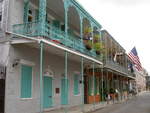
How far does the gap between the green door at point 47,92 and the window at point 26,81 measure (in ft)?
5.64

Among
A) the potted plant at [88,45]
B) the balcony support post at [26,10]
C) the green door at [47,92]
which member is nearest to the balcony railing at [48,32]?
the balcony support post at [26,10]

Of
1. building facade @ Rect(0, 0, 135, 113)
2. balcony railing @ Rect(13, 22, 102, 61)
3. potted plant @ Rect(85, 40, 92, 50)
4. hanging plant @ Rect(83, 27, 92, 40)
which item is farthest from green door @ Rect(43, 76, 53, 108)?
hanging plant @ Rect(83, 27, 92, 40)

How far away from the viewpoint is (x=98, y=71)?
2205 centimetres

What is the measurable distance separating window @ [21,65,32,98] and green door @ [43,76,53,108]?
1720mm

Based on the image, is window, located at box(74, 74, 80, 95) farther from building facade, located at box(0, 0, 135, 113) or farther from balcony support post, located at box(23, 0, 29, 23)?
balcony support post, located at box(23, 0, 29, 23)

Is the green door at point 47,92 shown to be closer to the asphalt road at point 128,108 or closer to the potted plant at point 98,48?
the asphalt road at point 128,108

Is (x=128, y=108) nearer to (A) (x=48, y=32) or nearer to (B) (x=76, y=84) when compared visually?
(B) (x=76, y=84)

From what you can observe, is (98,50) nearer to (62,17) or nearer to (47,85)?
(62,17)

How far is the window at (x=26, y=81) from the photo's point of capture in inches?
443

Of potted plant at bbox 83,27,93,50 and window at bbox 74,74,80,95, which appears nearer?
potted plant at bbox 83,27,93,50

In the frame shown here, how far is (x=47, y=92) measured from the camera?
1357 cm

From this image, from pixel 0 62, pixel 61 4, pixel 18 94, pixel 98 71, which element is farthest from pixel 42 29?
pixel 98 71

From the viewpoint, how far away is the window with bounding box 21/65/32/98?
11.3 meters

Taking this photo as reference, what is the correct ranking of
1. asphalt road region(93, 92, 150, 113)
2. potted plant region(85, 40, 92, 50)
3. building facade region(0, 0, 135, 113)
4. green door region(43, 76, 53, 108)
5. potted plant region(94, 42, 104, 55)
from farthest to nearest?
potted plant region(94, 42, 104, 55) → potted plant region(85, 40, 92, 50) → asphalt road region(93, 92, 150, 113) → green door region(43, 76, 53, 108) → building facade region(0, 0, 135, 113)
